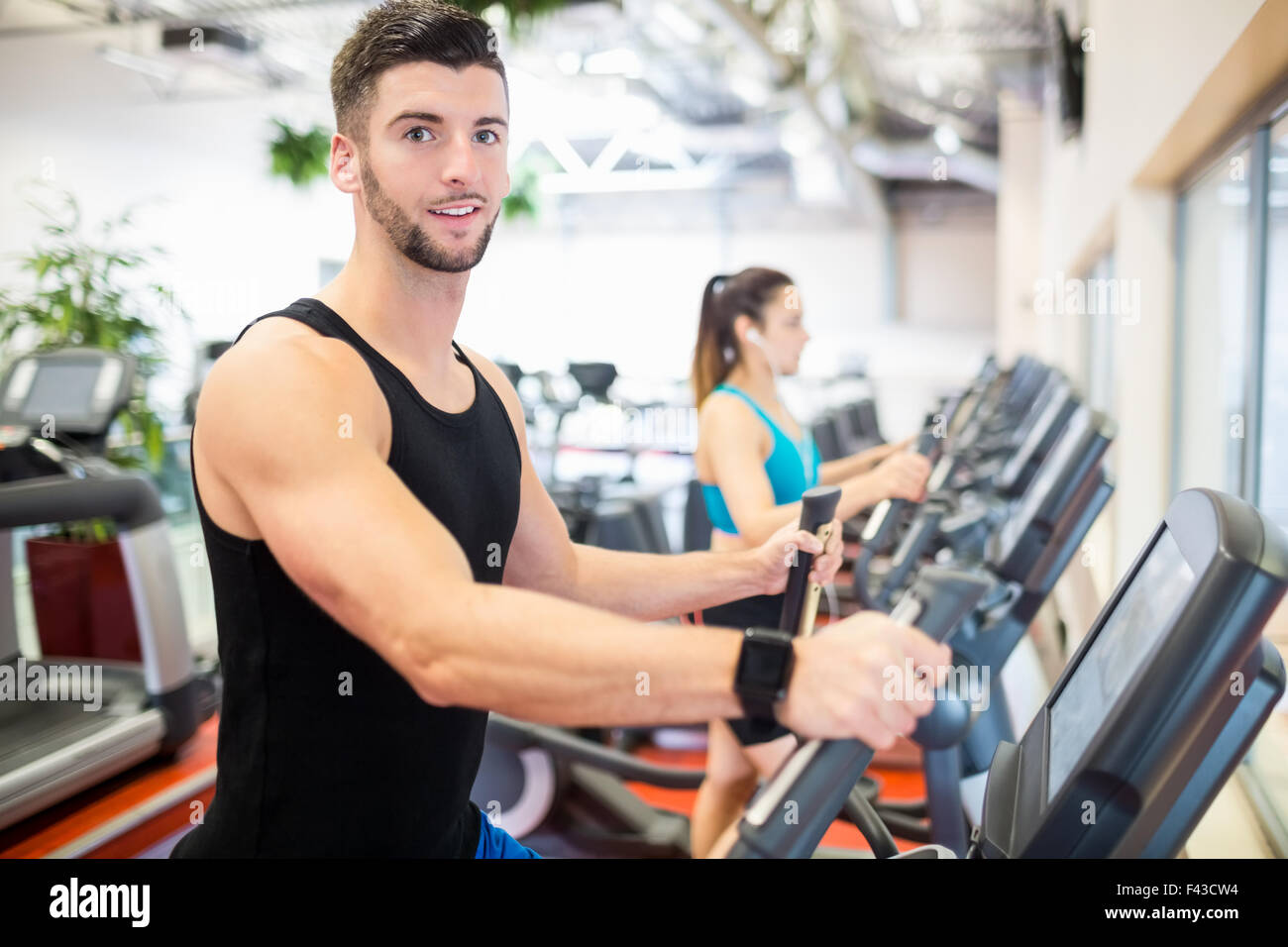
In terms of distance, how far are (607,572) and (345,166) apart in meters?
0.61

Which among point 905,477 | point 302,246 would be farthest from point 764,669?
point 302,246

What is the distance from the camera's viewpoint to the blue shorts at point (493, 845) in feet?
4.29

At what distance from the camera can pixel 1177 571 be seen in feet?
2.85

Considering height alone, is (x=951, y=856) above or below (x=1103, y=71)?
below

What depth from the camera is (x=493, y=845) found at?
4.38ft

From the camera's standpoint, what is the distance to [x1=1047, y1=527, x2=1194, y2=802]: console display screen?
83 cm

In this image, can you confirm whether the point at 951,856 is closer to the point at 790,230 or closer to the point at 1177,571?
the point at 1177,571

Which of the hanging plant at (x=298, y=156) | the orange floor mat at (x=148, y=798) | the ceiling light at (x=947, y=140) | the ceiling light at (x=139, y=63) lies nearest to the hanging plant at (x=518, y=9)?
the orange floor mat at (x=148, y=798)

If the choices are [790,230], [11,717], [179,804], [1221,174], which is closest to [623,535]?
[179,804]

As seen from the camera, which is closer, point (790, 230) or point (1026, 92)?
point (1026, 92)

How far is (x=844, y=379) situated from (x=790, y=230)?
18.3ft

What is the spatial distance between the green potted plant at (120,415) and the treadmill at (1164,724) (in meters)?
3.44

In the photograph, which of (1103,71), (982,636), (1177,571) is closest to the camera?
(1177,571)
